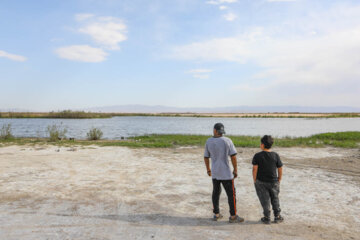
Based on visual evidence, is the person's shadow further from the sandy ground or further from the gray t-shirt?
the gray t-shirt

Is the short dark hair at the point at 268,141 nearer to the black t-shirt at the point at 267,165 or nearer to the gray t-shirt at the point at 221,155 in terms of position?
the black t-shirt at the point at 267,165

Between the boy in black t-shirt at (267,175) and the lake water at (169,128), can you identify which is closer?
the boy in black t-shirt at (267,175)

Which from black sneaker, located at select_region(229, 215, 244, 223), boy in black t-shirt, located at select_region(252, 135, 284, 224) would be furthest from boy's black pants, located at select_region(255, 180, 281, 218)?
black sneaker, located at select_region(229, 215, 244, 223)

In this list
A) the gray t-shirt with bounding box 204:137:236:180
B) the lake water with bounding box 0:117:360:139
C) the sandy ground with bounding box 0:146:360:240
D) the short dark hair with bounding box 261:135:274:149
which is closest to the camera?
the sandy ground with bounding box 0:146:360:240

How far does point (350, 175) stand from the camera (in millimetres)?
9594

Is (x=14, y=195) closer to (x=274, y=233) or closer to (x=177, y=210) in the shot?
(x=177, y=210)

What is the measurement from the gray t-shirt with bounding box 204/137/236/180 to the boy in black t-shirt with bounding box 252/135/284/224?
0.51 meters

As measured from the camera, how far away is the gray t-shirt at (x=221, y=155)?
5234 mm

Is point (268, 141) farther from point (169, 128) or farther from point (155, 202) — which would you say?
point (169, 128)

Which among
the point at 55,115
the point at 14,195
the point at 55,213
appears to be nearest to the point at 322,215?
the point at 55,213

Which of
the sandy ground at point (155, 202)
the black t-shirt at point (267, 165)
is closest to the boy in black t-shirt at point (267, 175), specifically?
the black t-shirt at point (267, 165)

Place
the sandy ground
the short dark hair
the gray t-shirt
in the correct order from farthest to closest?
the gray t-shirt < the short dark hair < the sandy ground

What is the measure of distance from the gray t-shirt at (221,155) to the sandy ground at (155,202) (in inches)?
38.0

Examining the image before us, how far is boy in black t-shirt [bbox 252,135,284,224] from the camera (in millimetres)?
5180
